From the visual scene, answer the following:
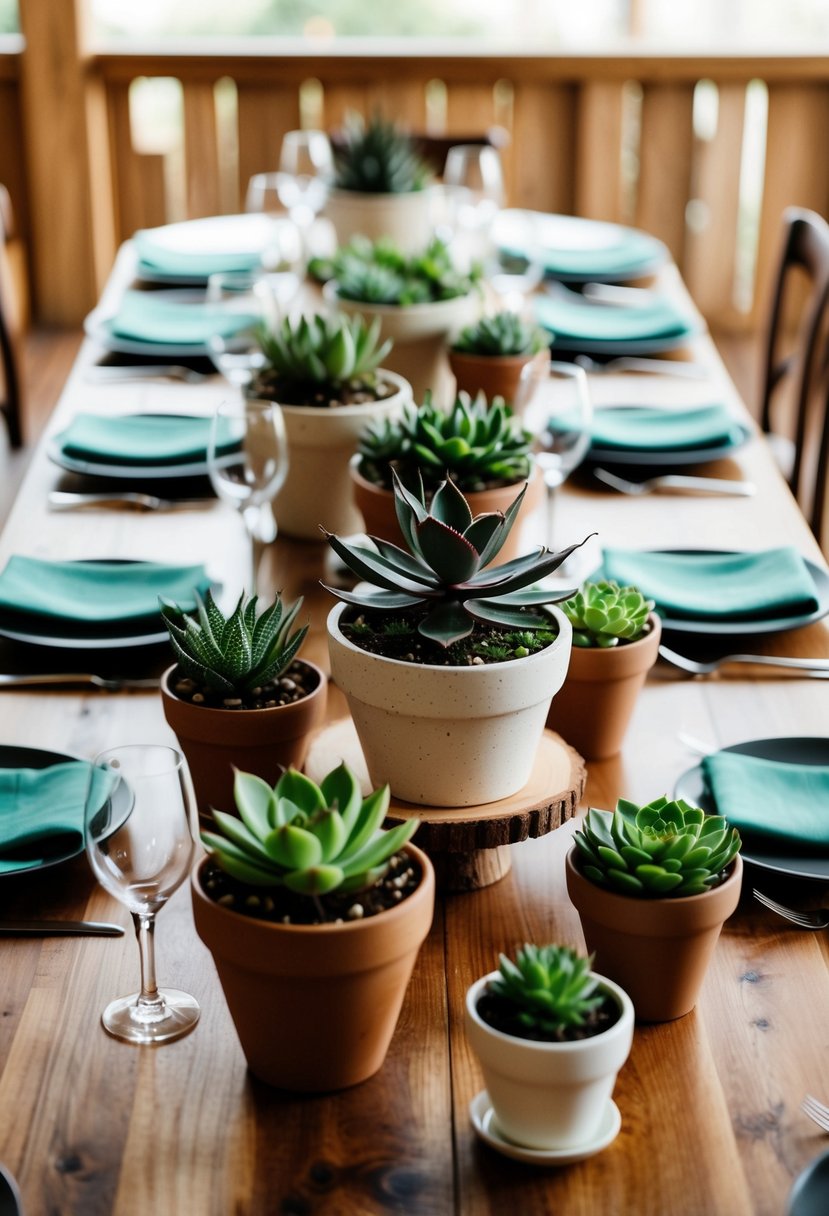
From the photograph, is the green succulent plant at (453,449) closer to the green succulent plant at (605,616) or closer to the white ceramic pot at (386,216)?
the green succulent plant at (605,616)

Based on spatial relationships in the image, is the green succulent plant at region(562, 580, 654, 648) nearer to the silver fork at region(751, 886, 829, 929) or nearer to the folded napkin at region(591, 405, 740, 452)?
the silver fork at region(751, 886, 829, 929)

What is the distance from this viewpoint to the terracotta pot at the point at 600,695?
1343 mm

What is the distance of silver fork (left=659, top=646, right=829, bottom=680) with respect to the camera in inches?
61.4

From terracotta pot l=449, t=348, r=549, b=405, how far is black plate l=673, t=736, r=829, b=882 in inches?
33.2

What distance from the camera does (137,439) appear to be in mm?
2111

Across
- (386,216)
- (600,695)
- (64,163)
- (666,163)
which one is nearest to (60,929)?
(600,695)

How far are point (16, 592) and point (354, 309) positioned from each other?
76 centimetres

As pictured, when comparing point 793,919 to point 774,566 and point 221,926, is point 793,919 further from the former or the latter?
point 774,566

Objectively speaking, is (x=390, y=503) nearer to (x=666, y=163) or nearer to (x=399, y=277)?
(x=399, y=277)

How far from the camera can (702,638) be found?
5.40 feet

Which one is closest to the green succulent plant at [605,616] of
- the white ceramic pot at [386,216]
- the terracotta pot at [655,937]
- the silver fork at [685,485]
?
the terracotta pot at [655,937]

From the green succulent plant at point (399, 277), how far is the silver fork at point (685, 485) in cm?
38

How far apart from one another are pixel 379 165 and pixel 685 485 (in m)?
1.07

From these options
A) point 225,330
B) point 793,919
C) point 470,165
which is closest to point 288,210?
point 470,165
